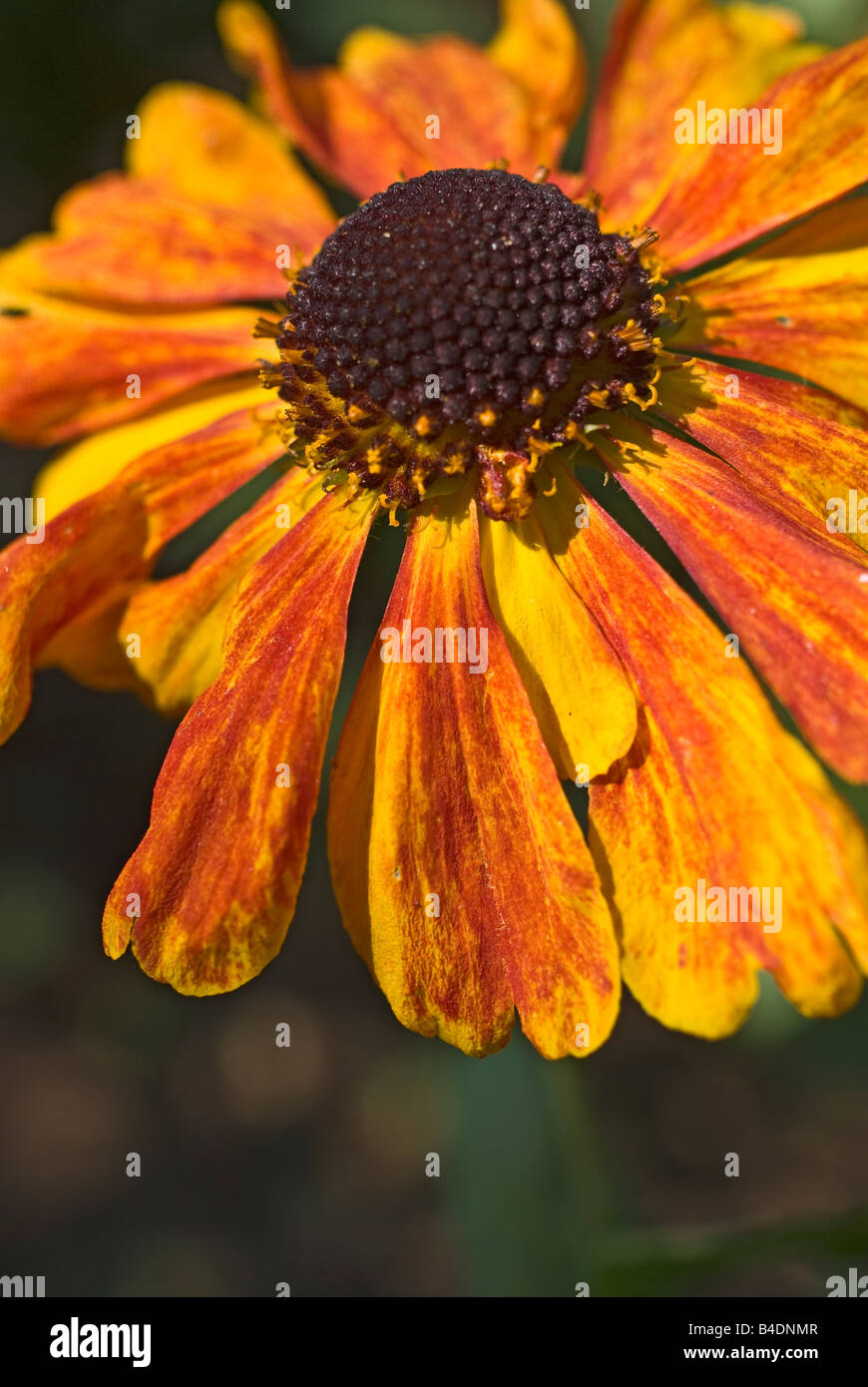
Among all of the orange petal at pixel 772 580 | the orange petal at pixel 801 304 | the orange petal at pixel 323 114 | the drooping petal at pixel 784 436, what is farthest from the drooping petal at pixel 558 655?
the orange petal at pixel 323 114

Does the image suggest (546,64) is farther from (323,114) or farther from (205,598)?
(205,598)

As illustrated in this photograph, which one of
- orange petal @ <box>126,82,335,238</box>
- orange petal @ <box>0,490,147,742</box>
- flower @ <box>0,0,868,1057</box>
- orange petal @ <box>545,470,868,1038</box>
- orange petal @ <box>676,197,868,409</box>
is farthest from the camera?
orange petal @ <box>126,82,335,238</box>

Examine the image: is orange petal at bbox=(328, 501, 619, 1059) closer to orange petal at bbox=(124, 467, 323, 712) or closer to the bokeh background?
orange petal at bbox=(124, 467, 323, 712)

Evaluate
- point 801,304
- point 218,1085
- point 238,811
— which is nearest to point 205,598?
point 238,811

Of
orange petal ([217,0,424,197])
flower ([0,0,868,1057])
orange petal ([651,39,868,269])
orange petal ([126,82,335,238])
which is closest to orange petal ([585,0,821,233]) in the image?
flower ([0,0,868,1057])

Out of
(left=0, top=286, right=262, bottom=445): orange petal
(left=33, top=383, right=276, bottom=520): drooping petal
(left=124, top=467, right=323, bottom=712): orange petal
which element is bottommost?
(left=124, top=467, right=323, bottom=712): orange petal

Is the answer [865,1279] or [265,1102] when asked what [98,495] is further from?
[265,1102]

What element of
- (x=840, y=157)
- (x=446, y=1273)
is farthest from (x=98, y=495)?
(x=446, y=1273)
